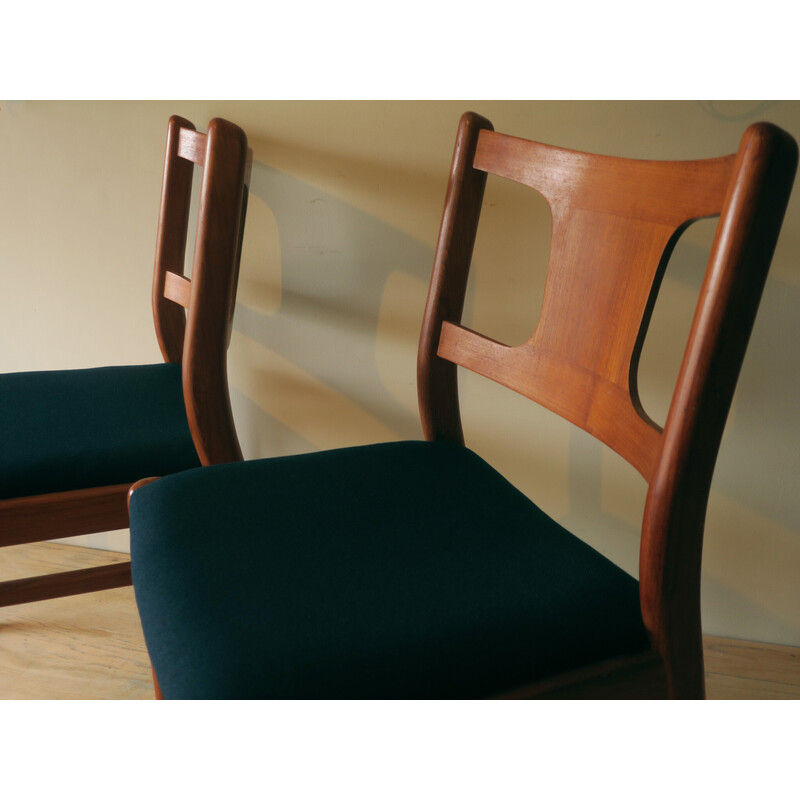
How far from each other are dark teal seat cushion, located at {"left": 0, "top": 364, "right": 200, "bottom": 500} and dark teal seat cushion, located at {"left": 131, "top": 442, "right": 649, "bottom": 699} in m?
0.19

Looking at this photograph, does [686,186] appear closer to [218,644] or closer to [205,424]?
[218,644]

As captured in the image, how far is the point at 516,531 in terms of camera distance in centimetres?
64

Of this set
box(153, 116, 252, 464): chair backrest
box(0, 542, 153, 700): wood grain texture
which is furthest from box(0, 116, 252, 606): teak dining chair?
box(0, 542, 153, 700): wood grain texture

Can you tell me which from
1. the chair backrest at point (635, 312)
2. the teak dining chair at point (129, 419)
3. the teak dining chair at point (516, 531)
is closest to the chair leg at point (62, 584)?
the teak dining chair at point (129, 419)

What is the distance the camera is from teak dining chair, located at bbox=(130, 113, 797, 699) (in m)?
0.48

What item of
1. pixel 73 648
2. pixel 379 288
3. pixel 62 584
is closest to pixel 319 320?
pixel 379 288

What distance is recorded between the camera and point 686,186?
544 millimetres

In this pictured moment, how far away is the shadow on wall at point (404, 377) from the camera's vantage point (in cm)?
102

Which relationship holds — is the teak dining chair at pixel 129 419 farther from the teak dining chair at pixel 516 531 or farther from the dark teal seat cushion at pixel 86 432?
the teak dining chair at pixel 516 531

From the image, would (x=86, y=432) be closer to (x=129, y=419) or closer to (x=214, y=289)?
(x=129, y=419)

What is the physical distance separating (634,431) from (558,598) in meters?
0.14

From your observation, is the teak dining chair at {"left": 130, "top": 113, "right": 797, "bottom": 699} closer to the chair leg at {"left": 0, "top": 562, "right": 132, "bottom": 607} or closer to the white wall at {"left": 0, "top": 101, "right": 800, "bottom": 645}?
the white wall at {"left": 0, "top": 101, "right": 800, "bottom": 645}

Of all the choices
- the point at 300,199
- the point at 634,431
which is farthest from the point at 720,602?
the point at 300,199

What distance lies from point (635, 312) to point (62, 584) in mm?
920
